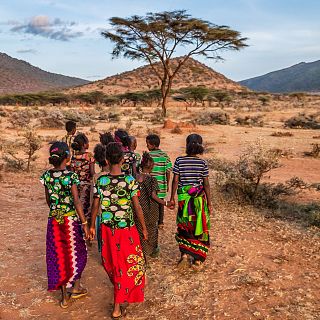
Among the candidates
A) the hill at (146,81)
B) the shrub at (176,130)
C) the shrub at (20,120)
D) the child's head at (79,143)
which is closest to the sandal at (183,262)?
the child's head at (79,143)

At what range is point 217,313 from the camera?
12.3 feet

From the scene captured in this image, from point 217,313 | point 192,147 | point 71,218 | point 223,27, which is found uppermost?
point 223,27

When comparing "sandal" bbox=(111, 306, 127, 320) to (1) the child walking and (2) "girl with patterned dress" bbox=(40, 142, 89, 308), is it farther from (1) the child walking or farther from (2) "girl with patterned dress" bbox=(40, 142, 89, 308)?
(1) the child walking

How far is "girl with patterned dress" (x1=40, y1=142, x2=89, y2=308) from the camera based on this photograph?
11.9 feet

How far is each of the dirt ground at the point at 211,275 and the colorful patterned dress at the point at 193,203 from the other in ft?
1.19

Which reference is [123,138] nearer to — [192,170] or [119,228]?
[192,170]

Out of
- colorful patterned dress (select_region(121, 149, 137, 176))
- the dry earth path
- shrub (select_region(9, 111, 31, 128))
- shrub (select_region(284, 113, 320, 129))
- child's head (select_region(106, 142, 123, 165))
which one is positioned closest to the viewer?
child's head (select_region(106, 142, 123, 165))

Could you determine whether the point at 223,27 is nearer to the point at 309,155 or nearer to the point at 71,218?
the point at 309,155

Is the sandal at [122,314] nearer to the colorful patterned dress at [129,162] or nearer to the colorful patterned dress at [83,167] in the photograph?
the colorful patterned dress at [129,162]

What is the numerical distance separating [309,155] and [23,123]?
1409cm

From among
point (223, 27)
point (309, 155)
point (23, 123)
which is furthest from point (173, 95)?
point (309, 155)

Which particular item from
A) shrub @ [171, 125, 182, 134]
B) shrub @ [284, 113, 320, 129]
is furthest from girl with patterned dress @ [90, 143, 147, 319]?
shrub @ [284, 113, 320, 129]

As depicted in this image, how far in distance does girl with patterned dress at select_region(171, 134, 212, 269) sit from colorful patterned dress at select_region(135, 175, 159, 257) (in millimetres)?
243

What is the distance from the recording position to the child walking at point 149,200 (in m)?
4.46
